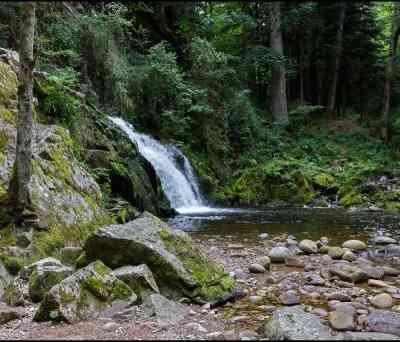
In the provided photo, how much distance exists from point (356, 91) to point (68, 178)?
63.8 ft

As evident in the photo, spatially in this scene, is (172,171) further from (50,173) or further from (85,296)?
(85,296)

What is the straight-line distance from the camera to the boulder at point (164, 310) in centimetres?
373

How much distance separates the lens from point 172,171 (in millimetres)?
13328

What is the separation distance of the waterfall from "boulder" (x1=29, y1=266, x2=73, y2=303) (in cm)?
844

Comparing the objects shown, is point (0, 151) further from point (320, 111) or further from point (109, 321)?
point (320, 111)

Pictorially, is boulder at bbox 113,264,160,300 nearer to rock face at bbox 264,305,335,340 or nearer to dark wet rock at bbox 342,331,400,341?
rock face at bbox 264,305,335,340

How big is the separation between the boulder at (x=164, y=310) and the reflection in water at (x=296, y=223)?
15.0 ft

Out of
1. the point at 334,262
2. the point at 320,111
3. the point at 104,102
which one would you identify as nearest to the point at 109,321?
the point at 334,262

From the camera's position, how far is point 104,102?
46.2ft

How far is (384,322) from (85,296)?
2.68 metres

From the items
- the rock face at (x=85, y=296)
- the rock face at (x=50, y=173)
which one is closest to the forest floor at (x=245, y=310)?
the rock face at (x=85, y=296)

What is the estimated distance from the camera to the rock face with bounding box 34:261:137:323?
140 inches

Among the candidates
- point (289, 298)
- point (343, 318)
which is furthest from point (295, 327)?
point (289, 298)

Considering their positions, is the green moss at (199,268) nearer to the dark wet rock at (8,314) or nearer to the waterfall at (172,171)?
the dark wet rock at (8,314)
